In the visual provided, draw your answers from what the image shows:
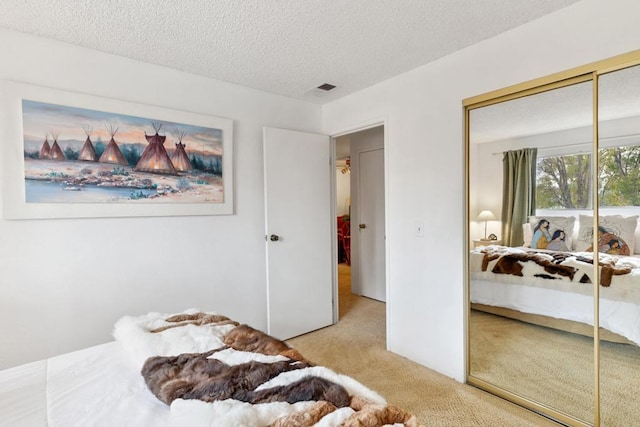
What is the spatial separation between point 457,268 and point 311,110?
2.19 metres

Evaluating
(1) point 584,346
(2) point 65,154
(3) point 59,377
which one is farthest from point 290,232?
(1) point 584,346

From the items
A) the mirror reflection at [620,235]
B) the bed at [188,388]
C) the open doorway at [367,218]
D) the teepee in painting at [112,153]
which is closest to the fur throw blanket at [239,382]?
the bed at [188,388]

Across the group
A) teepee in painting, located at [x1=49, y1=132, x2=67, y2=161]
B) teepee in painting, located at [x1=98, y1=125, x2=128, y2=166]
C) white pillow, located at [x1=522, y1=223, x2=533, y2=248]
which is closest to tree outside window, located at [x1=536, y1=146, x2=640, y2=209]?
white pillow, located at [x1=522, y1=223, x2=533, y2=248]

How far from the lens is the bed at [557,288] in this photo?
1637 mm

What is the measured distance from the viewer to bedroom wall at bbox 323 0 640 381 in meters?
1.75

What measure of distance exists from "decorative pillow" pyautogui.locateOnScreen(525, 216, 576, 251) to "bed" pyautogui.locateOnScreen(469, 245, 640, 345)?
0.05 metres

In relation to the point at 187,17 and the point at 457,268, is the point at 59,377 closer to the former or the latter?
the point at 187,17

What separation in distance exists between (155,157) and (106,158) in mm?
317

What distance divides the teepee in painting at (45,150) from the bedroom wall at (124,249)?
38cm

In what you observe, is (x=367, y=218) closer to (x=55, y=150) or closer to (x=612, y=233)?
(x=612, y=233)

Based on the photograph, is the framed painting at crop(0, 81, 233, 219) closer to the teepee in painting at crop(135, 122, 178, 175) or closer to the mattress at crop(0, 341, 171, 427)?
the teepee in painting at crop(135, 122, 178, 175)

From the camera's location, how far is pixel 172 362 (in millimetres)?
1184

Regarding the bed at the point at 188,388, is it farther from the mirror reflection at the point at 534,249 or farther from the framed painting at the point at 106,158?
the mirror reflection at the point at 534,249

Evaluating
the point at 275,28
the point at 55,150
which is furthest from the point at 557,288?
the point at 55,150
